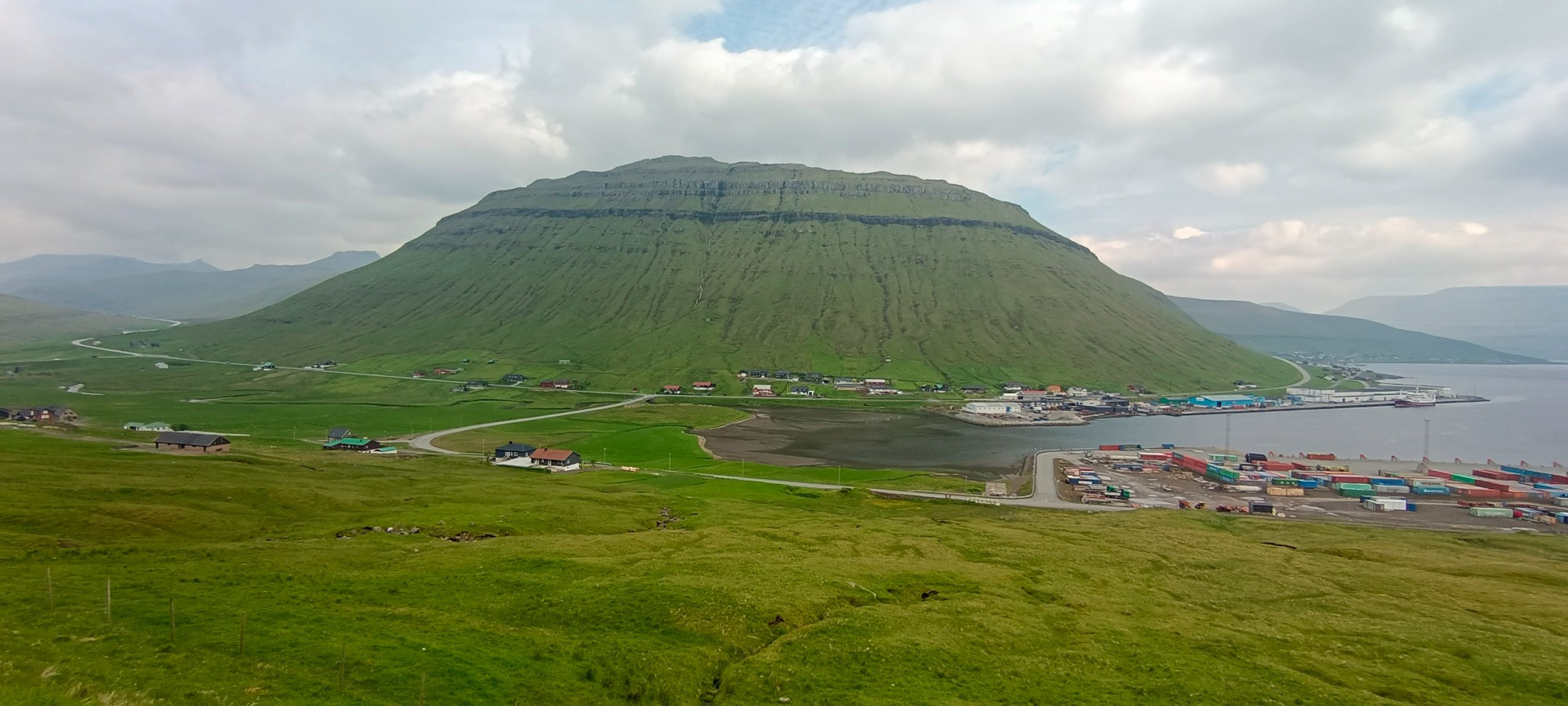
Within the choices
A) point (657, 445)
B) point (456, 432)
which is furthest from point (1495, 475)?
point (456, 432)

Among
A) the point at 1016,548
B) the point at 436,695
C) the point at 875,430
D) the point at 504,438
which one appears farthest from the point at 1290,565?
the point at 504,438

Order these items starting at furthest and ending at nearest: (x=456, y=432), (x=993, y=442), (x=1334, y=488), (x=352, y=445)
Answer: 1. (x=993, y=442)
2. (x=456, y=432)
3. (x=1334, y=488)
4. (x=352, y=445)

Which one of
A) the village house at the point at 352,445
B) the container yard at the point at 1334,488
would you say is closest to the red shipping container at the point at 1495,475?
the container yard at the point at 1334,488

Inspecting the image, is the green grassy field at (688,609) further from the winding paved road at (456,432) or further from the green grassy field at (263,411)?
the green grassy field at (263,411)

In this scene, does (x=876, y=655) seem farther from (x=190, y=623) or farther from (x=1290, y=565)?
(x=1290, y=565)

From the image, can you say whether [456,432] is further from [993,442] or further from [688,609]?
[688,609]

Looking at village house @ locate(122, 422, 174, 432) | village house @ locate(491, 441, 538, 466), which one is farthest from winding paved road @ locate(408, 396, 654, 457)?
village house @ locate(122, 422, 174, 432)

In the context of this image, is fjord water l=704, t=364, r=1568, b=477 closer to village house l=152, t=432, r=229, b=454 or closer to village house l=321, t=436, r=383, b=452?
village house l=321, t=436, r=383, b=452
